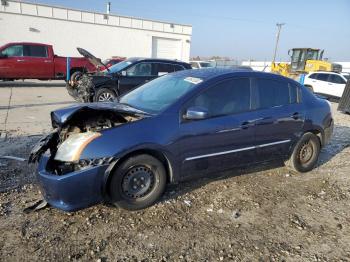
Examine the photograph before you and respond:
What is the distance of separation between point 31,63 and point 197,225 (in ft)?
48.1

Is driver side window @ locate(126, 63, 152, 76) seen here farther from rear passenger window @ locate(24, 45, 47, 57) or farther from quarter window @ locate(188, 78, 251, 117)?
rear passenger window @ locate(24, 45, 47, 57)

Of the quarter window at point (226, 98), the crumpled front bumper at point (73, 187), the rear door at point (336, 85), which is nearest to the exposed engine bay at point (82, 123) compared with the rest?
the crumpled front bumper at point (73, 187)

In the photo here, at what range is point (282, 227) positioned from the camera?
367 centimetres

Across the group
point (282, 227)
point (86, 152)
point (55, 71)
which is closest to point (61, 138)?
point (86, 152)

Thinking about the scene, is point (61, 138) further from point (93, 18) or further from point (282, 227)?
point (93, 18)

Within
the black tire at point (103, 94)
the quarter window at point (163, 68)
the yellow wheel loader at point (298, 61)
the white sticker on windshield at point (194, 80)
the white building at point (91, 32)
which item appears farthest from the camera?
the yellow wheel loader at point (298, 61)

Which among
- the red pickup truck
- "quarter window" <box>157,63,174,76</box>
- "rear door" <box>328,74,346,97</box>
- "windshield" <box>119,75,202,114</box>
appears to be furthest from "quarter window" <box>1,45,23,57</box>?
"rear door" <box>328,74,346,97</box>

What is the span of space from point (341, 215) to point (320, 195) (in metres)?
0.57

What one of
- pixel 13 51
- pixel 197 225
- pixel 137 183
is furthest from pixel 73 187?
pixel 13 51

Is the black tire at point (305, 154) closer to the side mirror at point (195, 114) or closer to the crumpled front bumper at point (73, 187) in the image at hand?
the side mirror at point (195, 114)

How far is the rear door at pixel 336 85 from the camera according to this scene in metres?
16.3

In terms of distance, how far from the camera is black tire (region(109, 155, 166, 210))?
3576mm

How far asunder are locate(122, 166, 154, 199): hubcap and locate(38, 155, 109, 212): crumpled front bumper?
12.7 inches

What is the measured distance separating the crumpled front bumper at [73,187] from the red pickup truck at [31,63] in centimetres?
1258
